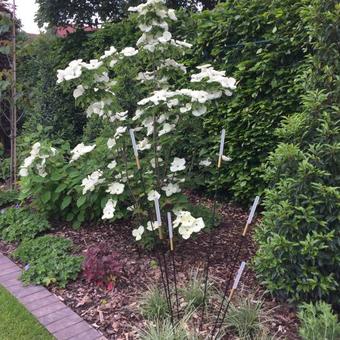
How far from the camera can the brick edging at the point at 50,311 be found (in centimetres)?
231

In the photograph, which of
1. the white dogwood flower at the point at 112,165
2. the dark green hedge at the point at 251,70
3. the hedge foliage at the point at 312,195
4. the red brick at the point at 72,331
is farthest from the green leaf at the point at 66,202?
the hedge foliage at the point at 312,195

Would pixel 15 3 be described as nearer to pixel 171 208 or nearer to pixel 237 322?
pixel 171 208

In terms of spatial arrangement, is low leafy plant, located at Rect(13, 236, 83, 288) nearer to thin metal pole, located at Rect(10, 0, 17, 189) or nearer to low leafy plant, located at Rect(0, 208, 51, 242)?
low leafy plant, located at Rect(0, 208, 51, 242)

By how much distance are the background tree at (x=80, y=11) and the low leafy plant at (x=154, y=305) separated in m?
5.56

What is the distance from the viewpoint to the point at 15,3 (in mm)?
4918

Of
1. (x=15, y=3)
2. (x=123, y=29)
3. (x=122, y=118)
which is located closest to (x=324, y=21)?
(x=122, y=118)

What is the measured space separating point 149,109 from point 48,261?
1.44m

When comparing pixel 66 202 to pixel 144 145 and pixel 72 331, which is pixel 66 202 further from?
pixel 72 331

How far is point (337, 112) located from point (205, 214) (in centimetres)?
151

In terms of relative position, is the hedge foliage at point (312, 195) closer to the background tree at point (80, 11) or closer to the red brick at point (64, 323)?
the red brick at point (64, 323)

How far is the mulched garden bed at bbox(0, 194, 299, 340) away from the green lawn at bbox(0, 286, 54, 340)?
0.86 feet

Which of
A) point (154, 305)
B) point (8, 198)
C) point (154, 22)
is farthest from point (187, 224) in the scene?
point (8, 198)

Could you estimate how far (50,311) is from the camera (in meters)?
2.55

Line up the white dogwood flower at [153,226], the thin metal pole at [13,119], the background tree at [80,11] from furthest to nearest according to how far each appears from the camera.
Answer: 1. the background tree at [80,11]
2. the thin metal pole at [13,119]
3. the white dogwood flower at [153,226]
